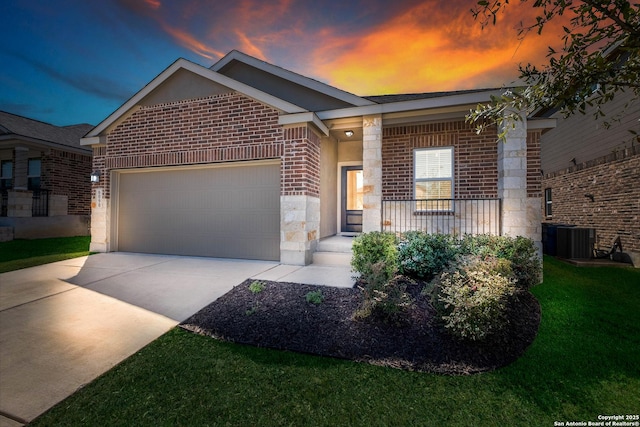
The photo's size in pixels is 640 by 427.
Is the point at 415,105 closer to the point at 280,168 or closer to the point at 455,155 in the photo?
the point at 455,155

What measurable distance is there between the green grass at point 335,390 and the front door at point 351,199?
6665mm

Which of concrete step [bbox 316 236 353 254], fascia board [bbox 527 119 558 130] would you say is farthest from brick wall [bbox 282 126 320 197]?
fascia board [bbox 527 119 558 130]

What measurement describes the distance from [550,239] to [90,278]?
12767mm

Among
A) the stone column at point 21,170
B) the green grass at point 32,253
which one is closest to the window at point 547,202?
the green grass at point 32,253

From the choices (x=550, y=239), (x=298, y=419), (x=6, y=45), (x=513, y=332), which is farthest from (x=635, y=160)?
(x=6, y=45)

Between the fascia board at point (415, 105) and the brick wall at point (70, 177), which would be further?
the brick wall at point (70, 177)

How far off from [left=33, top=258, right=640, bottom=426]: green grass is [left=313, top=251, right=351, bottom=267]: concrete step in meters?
3.75

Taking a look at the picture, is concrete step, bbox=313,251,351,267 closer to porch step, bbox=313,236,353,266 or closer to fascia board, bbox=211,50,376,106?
porch step, bbox=313,236,353,266

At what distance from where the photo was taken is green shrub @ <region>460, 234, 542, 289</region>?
4792mm

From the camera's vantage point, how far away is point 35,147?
1224 centimetres

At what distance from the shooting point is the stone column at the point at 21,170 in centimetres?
1236

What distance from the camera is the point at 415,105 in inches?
262

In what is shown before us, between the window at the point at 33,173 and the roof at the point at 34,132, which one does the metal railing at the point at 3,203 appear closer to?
the window at the point at 33,173

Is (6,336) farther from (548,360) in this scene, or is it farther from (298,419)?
(548,360)
